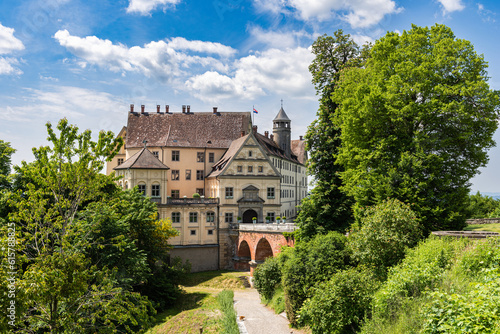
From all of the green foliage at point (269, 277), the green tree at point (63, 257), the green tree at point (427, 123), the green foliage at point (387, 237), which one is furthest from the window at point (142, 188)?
the green tree at point (63, 257)

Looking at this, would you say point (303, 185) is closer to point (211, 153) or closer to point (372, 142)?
point (211, 153)

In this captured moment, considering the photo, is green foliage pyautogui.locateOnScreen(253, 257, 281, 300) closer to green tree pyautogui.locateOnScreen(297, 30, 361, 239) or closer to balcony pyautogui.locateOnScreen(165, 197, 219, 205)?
green tree pyautogui.locateOnScreen(297, 30, 361, 239)

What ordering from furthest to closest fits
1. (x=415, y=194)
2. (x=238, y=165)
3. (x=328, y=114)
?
(x=238, y=165) < (x=328, y=114) < (x=415, y=194)

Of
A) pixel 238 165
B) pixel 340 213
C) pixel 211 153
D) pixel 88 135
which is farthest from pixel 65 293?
pixel 211 153

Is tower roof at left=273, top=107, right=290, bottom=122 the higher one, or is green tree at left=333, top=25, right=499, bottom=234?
tower roof at left=273, top=107, right=290, bottom=122

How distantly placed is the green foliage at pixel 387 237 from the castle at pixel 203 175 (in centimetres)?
3127

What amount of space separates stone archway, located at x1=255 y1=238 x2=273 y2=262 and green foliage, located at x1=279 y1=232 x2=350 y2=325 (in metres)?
20.6

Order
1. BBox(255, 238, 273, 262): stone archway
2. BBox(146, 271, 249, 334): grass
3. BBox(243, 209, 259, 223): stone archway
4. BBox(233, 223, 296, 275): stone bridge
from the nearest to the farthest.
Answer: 1. BBox(146, 271, 249, 334): grass
2. BBox(233, 223, 296, 275): stone bridge
3. BBox(255, 238, 273, 262): stone archway
4. BBox(243, 209, 259, 223): stone archway

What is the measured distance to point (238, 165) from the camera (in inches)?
2126

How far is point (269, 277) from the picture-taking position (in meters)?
31.1

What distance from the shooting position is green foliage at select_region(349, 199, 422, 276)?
19812 mm

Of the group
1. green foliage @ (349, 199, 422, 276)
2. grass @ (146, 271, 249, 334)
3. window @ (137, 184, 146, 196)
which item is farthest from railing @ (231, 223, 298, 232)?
green foliage @ (349, 199, 422, 276)

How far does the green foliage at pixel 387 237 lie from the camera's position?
19.8m

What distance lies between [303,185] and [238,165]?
1399 inches
